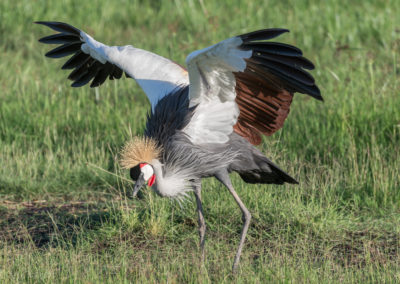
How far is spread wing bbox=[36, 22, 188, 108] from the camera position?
4.75 meters

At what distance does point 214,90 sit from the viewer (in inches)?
165

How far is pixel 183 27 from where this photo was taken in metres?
8.36

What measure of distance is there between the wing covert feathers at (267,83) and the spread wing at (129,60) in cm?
61

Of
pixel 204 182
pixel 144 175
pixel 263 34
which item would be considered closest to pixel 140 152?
pixel 144 175

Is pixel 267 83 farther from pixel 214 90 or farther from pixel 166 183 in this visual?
pixel 166 183

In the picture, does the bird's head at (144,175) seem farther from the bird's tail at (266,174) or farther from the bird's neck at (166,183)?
the bird's tail at (266,174)

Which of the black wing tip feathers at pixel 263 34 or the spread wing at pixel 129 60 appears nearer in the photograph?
the black wing tip feathers at pixel 263 34

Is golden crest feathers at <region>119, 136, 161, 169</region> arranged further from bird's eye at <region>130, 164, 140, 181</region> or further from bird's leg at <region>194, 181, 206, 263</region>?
bird's leg at <region>194, 181, 206, 263</region>

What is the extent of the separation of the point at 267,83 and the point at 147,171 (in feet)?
3.03

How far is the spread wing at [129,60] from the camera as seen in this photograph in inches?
187

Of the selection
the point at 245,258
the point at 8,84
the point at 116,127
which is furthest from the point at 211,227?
the point at 8,84

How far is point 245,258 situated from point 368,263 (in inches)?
29.1

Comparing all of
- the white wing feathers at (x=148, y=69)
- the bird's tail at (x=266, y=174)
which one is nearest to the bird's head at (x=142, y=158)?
the white wing feathers at (x=148, y=69)

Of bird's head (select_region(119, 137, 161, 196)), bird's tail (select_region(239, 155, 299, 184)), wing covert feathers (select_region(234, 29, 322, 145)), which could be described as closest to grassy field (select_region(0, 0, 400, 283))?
bird's tail (select_region(239, 155, 299, 184))
